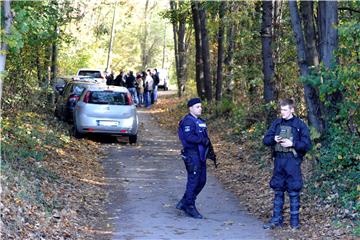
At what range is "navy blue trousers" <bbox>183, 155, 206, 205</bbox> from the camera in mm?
10297

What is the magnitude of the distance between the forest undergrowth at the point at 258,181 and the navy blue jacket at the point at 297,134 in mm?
1108

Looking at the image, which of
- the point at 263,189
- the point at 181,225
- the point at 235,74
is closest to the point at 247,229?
the point at 181,225

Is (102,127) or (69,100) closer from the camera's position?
(102,127)

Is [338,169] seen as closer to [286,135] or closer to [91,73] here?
[286,135]

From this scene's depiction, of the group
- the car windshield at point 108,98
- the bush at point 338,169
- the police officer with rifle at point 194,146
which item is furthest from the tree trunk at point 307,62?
the car windshield at point 108,98

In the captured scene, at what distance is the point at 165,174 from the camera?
15078mm

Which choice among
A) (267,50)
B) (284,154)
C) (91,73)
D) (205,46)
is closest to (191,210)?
(284,154)

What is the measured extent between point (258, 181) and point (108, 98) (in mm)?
7595

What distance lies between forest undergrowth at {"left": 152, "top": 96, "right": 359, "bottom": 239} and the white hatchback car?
9.40 ft

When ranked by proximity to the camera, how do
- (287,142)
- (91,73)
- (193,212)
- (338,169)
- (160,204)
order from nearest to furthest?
(287,142) < (193,212) < (338,169) < (160,204) < (91,73)

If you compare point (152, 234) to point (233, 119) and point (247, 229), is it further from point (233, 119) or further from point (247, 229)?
point (233, 119)

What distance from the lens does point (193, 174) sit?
10320mm

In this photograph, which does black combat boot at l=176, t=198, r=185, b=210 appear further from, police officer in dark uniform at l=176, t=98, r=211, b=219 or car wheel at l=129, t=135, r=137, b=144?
car wheel at l=129, t=135, r=137, b=144

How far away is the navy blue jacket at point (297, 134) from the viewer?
934 cm
